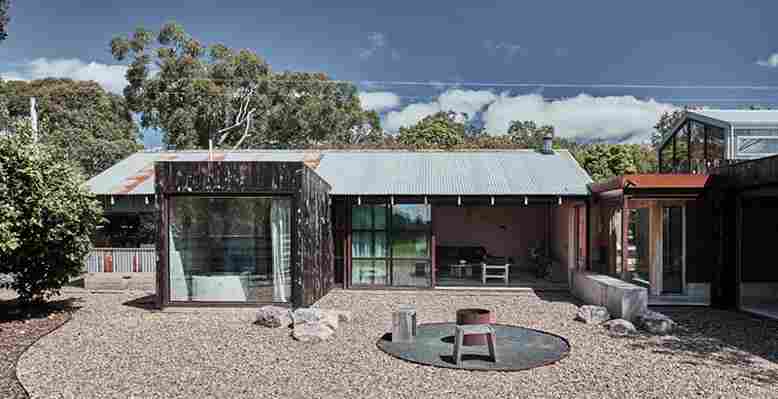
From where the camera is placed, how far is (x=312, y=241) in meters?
11.1

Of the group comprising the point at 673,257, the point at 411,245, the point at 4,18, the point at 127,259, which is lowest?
the point at 127,259

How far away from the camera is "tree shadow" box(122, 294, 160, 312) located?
10.7 meters

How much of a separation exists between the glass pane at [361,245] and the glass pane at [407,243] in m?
Answer: 0.58

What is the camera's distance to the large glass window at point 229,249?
10.4 meters

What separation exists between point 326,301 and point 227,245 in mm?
2387

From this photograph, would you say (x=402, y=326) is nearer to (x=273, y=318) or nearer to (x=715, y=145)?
(x=273, y=318)

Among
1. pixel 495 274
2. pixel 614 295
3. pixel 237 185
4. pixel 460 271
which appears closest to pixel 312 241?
pixel 237 185

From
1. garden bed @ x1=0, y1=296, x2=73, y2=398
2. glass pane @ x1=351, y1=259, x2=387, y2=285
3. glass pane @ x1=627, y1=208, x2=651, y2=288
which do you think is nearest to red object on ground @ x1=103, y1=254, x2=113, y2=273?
garden bed @ x1=0, y1=296, x2=73, y2=398

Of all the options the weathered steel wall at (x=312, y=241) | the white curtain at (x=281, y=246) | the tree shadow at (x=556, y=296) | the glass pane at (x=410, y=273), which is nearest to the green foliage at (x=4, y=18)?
the white curtain at (x=281, y=246)

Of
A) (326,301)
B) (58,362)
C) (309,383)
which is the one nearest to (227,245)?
(326,301)

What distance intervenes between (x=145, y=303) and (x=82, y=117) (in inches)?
868

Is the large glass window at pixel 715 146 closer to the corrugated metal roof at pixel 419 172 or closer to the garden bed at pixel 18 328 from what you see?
the corrugated metal roof at pixel 419 172

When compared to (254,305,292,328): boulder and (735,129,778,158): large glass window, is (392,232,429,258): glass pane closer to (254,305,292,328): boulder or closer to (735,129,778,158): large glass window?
A: (254,305,292,328): boulder

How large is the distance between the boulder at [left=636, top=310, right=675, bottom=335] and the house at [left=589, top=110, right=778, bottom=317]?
1.90 m
